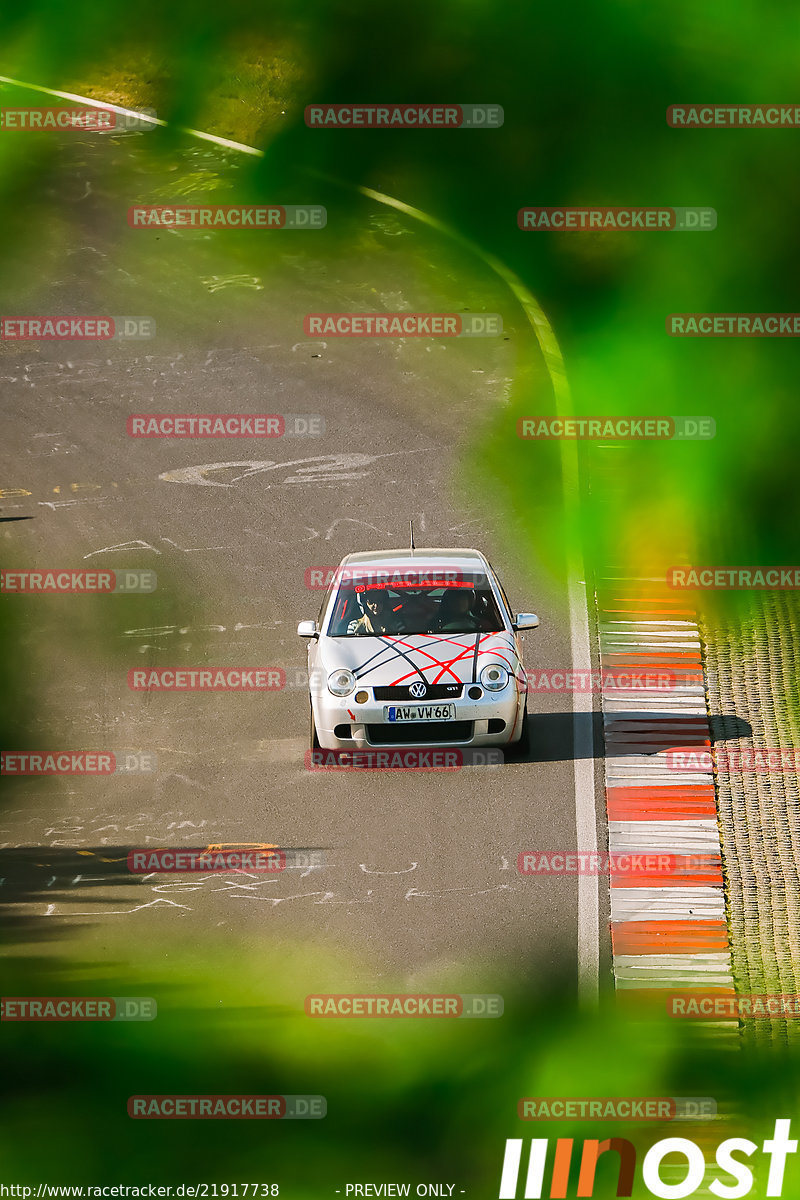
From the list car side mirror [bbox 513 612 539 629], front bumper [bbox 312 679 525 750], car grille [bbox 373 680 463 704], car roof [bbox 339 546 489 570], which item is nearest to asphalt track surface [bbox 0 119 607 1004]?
front bumper [bbox 312 679 525 750]

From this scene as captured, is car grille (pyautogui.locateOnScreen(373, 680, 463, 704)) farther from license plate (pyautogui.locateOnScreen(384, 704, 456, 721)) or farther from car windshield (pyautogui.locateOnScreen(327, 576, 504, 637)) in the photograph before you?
car windshield (pyautogui.locateOnScreen(327, 576, 504, 637))

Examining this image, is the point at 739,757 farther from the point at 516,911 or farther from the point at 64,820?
the point at 64,820

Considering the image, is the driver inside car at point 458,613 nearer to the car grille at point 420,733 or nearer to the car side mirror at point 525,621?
the car side mirror at point 525,621

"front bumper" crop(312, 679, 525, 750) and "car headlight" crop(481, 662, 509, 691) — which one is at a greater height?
"car headlight" crop(481, 662, 509, 691)

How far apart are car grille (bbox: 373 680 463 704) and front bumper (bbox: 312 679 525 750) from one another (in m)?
0.05

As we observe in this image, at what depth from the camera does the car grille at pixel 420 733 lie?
12734 mm

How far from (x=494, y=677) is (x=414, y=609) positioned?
1222 millimetres

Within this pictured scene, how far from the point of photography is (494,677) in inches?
505

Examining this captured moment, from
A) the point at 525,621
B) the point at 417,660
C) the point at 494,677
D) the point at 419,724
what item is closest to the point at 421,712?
the point at 419,724

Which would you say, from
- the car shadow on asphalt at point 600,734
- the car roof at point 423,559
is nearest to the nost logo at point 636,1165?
the car shadow on asphalt at point 600,734

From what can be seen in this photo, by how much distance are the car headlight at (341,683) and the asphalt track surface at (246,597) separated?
2.96 feet

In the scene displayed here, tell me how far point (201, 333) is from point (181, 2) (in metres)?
10.9

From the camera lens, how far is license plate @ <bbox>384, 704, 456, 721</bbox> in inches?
498

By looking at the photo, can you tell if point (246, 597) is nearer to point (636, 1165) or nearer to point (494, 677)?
point (494, 677)
